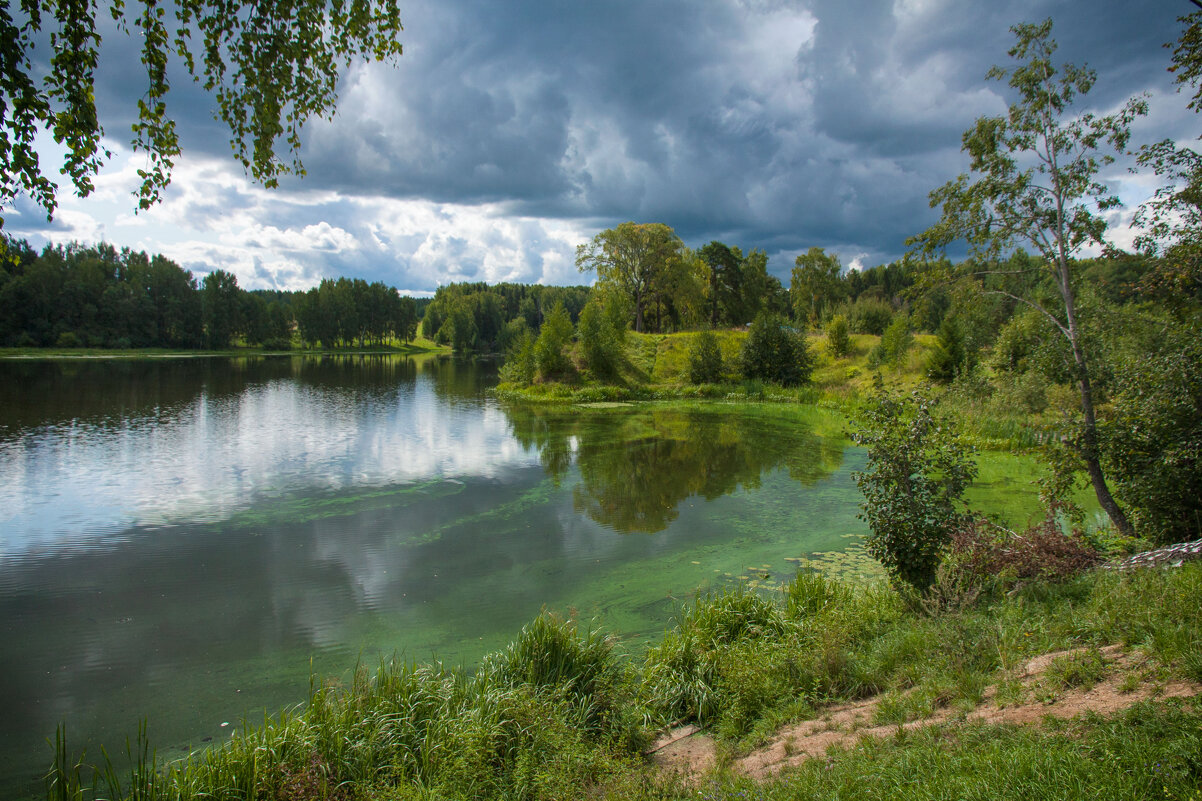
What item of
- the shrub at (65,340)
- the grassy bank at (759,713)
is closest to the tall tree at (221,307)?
the shrub at (65,340)

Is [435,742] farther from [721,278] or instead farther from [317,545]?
[721,278]

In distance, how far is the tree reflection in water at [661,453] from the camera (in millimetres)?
14898

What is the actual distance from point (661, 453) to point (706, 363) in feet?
64.5

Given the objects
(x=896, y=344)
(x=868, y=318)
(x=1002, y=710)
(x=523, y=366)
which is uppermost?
(x=868, y=318)

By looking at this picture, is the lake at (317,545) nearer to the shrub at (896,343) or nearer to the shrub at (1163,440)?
the shrub at (1163,440)

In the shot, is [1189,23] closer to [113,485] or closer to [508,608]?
[508,608]

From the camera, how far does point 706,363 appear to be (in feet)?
129

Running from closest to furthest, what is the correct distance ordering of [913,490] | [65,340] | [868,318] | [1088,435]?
1. [913,490]
2. [1088,435]
3. [868,318]
4. [65,340]

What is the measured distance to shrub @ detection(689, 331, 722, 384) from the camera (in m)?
39.1

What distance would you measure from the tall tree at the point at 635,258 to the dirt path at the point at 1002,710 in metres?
45.7

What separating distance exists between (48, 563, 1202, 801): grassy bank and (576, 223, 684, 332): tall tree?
44317mm

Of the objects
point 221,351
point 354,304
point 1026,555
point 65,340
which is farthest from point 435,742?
point 354,304

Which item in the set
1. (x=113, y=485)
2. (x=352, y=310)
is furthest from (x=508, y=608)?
(x=352, y=310)

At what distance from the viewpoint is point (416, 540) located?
11.7 metres
